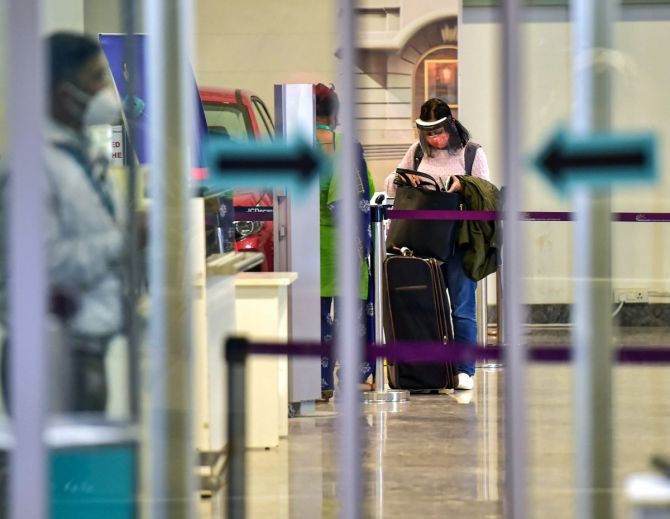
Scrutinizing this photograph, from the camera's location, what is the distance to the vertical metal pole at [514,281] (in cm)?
299

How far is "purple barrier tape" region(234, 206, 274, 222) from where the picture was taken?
3191mm

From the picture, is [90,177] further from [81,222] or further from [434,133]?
[434,133]

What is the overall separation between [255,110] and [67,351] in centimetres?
69

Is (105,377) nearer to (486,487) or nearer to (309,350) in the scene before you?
(309,350)

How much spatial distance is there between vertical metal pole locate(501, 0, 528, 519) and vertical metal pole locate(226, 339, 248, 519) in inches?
23.4

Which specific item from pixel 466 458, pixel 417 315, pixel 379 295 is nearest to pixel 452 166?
pixel 379 295

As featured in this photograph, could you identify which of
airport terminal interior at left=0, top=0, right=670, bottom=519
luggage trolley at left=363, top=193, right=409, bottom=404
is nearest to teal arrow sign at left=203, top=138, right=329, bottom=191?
airport terminal interior at left=0, top=0, right=670, bottom=519

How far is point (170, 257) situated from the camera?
121 inches

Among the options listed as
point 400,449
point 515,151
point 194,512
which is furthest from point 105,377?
point 400,449

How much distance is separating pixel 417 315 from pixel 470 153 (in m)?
1.28

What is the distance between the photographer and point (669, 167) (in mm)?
2994

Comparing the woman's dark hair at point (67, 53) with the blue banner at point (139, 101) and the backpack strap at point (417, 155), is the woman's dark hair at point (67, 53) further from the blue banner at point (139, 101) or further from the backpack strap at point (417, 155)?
the backpack strap at point (417, 155)

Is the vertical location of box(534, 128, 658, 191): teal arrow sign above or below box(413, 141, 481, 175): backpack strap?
below

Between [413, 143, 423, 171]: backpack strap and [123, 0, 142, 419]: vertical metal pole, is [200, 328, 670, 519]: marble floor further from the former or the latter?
[413, 143, 423, 171]: backpack strap
